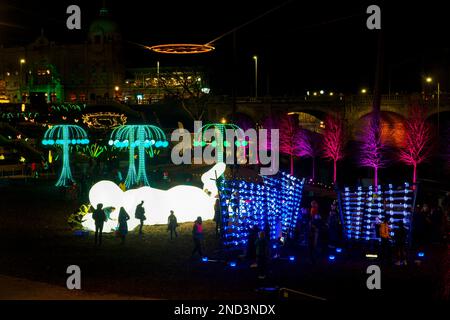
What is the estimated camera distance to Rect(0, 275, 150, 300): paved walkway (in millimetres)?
12836

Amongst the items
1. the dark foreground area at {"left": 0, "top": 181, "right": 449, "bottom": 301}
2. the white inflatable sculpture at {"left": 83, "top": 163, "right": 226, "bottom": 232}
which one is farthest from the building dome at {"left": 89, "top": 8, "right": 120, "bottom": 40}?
the dark foreground area at {"left": 0, "top": 181, "right": 449, "bottom": 301}

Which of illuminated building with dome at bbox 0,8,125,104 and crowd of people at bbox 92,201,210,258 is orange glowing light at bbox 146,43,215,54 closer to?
crowd of people at bbox 92,201,210,258

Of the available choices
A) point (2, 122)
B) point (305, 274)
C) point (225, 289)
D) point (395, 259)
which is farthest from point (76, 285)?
point (2, 122)

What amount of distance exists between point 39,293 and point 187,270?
404cm

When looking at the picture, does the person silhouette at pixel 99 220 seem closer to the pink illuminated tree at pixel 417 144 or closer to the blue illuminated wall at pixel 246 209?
the blue illuminated wall at pixel 246 209

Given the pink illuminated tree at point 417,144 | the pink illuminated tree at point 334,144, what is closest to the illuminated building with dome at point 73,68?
the pink illuminated tree at point 334,144

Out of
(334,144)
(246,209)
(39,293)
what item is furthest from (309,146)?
(39,293)

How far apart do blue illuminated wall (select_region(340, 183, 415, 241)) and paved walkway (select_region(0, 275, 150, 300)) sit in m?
7.59

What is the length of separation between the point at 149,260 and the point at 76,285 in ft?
11.4

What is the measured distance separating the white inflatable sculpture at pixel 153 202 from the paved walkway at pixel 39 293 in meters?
7.54

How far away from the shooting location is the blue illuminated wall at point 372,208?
57.4 feet

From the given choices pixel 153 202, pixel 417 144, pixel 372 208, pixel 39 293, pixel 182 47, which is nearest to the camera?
pixel 39 293

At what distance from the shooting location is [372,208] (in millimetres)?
18344

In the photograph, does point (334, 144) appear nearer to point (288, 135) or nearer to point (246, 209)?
point (288, 135)
